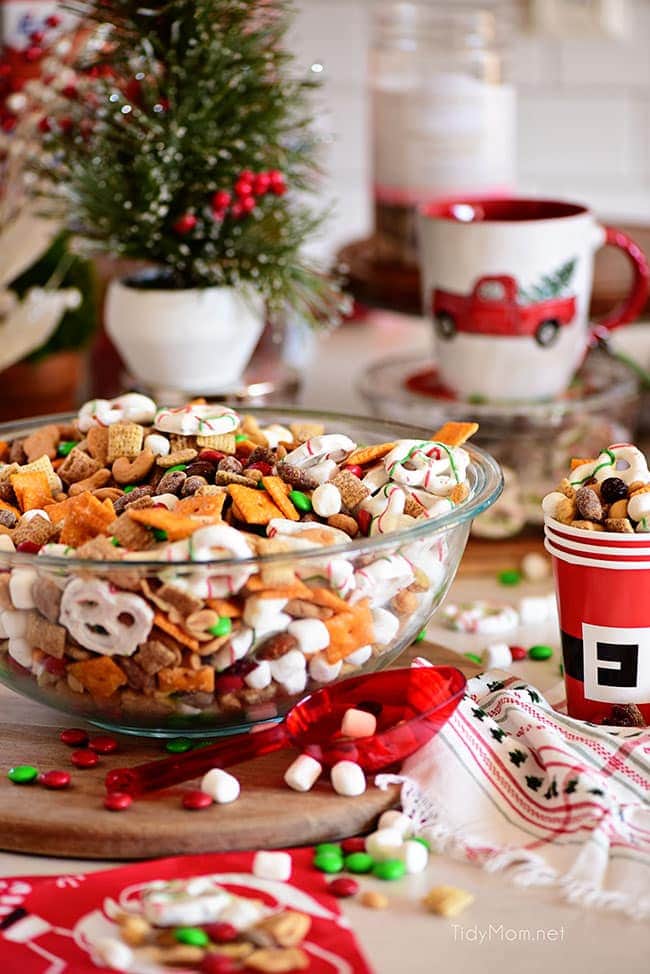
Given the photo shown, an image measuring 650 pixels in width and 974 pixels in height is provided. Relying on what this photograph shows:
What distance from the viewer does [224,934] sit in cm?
61

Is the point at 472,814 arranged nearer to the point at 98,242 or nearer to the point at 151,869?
the point at 151,869

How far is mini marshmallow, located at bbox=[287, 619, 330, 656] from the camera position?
0.73 meters

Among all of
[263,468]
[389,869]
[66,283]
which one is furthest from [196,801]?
[66,283]

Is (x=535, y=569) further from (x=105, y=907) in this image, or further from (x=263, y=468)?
(x=105, y=907)

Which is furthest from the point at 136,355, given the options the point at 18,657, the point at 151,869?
the point at 151,869

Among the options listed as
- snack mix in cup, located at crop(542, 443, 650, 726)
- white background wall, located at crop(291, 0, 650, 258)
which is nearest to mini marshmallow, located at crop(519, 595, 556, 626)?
snack mix in cup, located at crop(542, 443, 650, 726)

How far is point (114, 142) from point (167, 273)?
0.14m

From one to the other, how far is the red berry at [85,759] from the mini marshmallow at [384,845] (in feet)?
0.58

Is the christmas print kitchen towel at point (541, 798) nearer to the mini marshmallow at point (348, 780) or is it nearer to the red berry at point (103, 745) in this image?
the mini marshmallow at point (348, 780)

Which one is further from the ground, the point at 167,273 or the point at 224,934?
the point at 167,273

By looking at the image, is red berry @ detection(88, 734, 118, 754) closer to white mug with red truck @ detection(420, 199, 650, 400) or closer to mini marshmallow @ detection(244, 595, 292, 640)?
mini marshmallow @ detection(244, 595, 292, 640)

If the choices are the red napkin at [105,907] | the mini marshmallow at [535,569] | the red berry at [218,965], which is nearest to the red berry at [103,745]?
the red napkin at [105,907]

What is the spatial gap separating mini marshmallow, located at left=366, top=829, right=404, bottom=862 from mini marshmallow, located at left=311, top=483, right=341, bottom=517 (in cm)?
20

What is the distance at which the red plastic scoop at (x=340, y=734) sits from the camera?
2.47 ft
